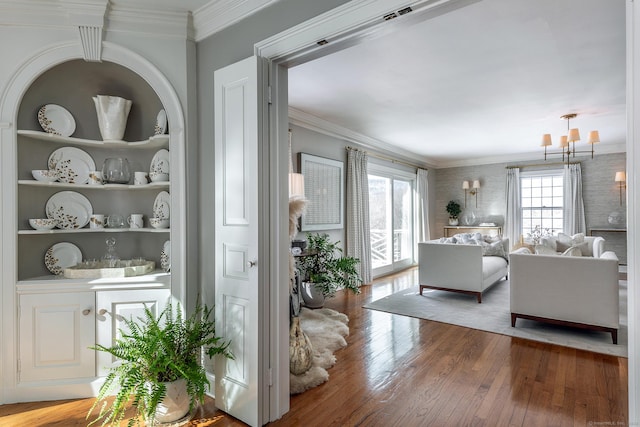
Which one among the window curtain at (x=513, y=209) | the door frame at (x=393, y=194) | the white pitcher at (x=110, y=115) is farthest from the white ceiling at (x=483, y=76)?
the window curtain at (x=513, y=209)

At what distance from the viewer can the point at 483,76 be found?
3318mm

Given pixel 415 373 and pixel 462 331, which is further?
pixel 462 331

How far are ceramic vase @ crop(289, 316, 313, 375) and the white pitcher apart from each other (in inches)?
74.3

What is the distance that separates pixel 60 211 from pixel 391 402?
267 centimetres

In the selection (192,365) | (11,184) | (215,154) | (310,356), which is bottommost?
(310,356)

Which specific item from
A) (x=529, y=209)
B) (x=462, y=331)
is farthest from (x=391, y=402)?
(x=529, y=209)

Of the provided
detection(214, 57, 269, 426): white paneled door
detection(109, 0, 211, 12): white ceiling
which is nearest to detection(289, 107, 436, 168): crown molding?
detection(109, 0, 211, 12): white ceiling

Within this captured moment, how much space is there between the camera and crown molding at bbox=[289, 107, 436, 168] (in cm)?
454

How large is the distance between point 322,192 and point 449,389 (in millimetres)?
3212

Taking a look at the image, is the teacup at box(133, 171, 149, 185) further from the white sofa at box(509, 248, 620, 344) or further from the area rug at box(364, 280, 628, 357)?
the white sofa at box(509, 248, 620, 344)

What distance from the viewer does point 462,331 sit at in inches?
139

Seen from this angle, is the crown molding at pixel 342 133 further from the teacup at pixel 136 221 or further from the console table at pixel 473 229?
the teacup at pixel 136 221

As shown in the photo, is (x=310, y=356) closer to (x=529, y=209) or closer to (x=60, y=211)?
(x=60, y=211)

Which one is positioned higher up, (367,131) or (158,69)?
→ (367,131)
